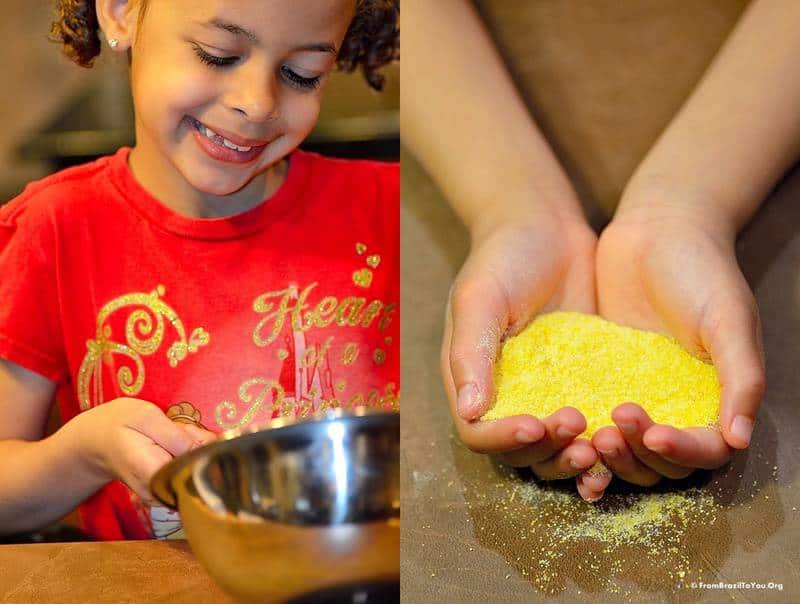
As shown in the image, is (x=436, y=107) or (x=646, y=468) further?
(x=436, y=107)

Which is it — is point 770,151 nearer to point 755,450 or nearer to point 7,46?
point 755,450

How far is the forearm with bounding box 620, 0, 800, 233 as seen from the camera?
65 centimetres

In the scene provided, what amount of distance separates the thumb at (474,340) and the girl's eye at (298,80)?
0.17 m

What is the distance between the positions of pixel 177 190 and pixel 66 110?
103mm

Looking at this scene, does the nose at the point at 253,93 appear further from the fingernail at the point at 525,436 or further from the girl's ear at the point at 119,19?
the fingernail at the point at 525,436

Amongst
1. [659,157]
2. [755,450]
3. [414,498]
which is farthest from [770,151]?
[414,498]

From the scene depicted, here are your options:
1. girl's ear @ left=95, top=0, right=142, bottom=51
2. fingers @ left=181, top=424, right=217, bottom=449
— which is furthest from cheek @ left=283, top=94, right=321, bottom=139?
fingers @ left=181, top=424, right=217, bottom=449

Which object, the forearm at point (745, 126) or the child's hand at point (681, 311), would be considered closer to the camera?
the child's hand at point (681, 311)

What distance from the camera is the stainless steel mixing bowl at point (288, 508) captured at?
503 mm

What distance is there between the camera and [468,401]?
54 centimetres

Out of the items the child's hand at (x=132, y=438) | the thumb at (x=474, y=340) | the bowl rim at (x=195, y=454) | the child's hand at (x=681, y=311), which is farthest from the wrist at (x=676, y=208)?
the child's hand at (x=132, y=438)

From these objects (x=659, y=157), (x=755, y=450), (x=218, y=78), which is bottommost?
(x=755, y=450)

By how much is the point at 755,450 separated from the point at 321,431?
293 mm

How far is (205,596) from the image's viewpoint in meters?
0.53
